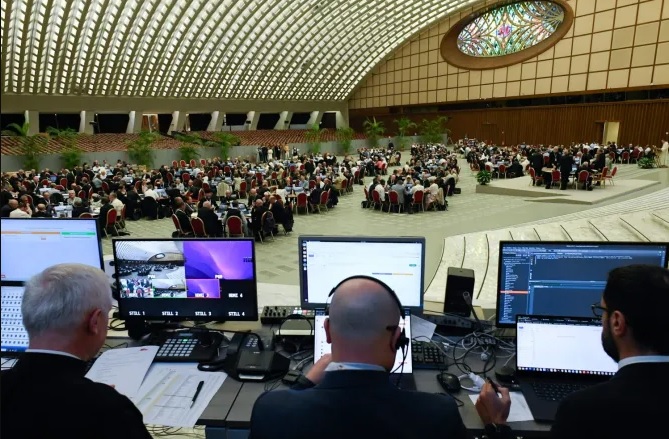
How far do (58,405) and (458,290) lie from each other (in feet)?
7.76

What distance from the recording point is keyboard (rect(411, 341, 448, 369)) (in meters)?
2.37

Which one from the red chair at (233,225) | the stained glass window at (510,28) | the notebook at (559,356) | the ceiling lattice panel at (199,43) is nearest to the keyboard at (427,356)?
the notebook at (559,356)

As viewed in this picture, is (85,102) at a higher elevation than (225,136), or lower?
higher

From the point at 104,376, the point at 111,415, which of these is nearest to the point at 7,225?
the point at 104,376

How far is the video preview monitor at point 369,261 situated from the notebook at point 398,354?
0.17m

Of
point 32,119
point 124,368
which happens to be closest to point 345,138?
point 32,119

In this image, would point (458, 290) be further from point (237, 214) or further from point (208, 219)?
point (237, 214)

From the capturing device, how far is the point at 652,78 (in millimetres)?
26984

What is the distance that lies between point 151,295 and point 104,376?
1.75 feet

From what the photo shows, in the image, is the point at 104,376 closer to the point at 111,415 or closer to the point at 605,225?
the point at 111,415

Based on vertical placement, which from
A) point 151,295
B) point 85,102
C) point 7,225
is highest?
point 85,102

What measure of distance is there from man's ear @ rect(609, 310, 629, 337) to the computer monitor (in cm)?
275

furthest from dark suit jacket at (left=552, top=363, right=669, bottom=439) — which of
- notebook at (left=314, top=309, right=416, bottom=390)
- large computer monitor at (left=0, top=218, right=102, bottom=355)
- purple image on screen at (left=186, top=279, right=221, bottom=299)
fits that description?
large computer monitor at (left=0, top=218, right=102, bottom=355)

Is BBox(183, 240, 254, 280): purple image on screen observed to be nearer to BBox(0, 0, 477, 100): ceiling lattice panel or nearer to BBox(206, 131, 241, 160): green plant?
BBox(206, 131, 241, 160): green plant
